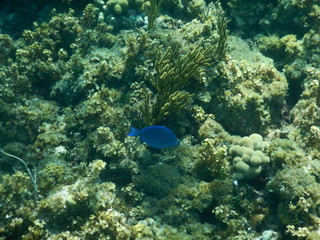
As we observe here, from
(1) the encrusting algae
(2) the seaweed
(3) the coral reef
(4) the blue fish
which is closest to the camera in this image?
(4) the blue fish

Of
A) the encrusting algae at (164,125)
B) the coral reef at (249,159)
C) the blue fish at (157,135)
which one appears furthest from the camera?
the coral reef at (249,159)

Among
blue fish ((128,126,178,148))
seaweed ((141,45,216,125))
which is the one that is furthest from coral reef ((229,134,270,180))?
blue fish ((128,126,178,148))

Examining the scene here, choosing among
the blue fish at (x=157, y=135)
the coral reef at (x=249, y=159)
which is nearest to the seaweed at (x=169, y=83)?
the blue fish at (x=157, y=135)

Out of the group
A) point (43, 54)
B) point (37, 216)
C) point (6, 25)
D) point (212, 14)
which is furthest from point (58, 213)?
point (6, 25)

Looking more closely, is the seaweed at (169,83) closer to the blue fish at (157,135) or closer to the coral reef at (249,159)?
the blue fish at (157,135)

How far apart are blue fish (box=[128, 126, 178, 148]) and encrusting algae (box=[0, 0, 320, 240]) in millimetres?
33

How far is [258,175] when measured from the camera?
4441 mm

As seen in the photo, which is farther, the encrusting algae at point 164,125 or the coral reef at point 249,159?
the coral reef at point 249,159

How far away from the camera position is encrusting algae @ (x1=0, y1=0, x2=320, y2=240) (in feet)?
12.3

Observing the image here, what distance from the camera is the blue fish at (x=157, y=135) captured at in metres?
3.43

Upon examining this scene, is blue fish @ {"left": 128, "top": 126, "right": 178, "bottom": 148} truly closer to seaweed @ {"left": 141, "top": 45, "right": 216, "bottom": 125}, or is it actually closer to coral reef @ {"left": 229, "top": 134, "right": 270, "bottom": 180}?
seaweed @ {"left": 141, "top": 45, "right": 216, "bottom": 125}

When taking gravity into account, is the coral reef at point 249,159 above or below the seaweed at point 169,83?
below

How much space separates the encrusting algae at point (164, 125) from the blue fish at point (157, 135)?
3 cm

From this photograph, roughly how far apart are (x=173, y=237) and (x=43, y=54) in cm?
497
